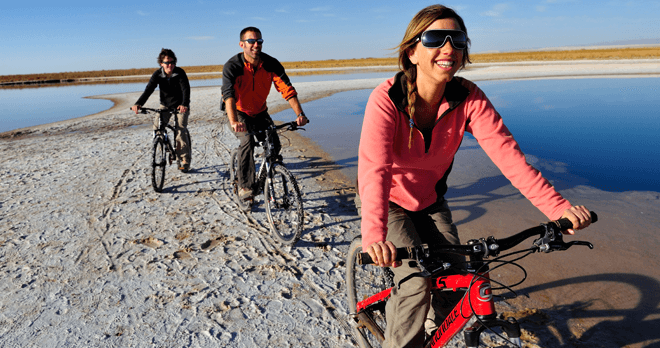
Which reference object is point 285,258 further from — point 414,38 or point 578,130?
point 578,130

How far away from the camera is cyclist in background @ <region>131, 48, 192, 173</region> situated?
7.04 meters

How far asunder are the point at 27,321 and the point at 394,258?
3310mm

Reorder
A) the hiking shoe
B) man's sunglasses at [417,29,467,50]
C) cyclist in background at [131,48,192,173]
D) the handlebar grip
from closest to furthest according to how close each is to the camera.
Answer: the handlebar grip, man's sunglasses at [417,29,467,50], the hiking shoe, cyclist in background at [131,48,192,173]

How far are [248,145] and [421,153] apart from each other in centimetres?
332

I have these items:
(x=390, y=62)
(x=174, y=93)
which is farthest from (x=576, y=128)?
(x=390, y=62)

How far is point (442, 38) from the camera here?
1907 millimetres

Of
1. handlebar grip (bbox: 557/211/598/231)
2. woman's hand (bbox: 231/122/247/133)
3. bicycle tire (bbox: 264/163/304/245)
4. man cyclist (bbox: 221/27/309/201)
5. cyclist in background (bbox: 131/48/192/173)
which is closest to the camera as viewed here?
handlebar grip (bbox: 557/211/598/231)

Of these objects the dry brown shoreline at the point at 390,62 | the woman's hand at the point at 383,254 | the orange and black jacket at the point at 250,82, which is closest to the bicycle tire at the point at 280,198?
the orange and black jacket at the point at 250,82

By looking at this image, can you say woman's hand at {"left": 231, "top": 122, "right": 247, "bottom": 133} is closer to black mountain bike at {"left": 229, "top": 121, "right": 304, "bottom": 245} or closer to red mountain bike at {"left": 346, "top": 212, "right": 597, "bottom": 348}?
black mountain bike at {"left": 229, "top": 121, "right": 304, "bottom": 245}

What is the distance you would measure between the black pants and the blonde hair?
299cm

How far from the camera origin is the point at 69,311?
337 cm

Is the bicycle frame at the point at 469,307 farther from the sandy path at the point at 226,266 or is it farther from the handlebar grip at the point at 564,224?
the sandy path at the point at 226,266

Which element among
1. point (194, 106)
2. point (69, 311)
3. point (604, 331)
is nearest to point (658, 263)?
point (604, 331)

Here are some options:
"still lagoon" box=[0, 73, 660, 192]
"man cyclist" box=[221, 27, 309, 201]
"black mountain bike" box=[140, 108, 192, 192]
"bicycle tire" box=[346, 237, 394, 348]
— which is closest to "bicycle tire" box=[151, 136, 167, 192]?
"black mountain bike" box=[140, 108, 192, 192]
